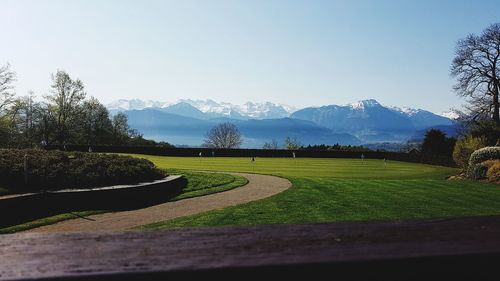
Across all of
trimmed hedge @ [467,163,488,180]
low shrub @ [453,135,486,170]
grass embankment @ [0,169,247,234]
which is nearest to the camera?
grass embankment @ [0,169,247,234]

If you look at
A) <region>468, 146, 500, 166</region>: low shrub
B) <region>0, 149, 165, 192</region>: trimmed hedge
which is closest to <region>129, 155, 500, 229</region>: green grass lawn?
<region>0, 149, 165, 192</region>: trimmed hedge

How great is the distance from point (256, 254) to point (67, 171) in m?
16.4

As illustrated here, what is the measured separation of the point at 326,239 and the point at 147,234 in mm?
630

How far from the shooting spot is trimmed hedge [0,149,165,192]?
50.4ft

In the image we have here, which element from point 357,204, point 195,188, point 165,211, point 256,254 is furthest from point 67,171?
point 256,254

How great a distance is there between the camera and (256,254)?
4.82 feet

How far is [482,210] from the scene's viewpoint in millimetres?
13641

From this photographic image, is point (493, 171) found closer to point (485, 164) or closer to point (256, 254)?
point (485, 164)

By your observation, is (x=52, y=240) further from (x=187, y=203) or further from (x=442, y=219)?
(x=187, y=203)

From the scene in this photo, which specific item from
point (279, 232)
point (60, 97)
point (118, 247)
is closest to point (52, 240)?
point (118, 247)

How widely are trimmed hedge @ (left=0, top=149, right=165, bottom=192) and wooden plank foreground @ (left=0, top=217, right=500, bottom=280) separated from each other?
14.7 m

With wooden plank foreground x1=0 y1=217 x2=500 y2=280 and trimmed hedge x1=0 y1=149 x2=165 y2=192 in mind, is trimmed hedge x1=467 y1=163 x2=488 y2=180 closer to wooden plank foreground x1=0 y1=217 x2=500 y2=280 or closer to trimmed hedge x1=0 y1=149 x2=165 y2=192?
trimmed hedge x1=0 y1=149 x2=165 y2=192

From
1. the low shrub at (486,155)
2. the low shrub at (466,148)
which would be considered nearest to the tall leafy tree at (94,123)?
the low shrub at (466,148)

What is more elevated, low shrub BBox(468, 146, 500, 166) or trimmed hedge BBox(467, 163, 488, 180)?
low shrub BBox(468, 146, 500, 166)
